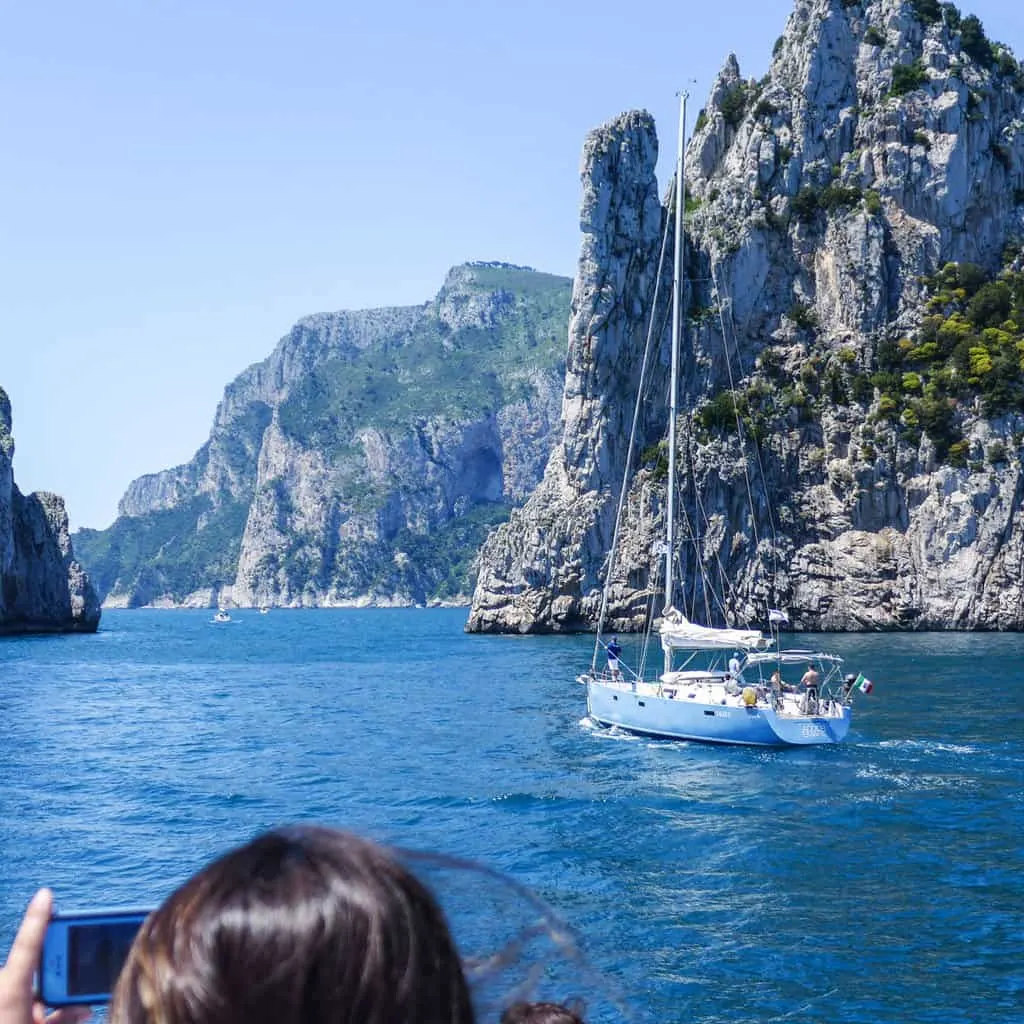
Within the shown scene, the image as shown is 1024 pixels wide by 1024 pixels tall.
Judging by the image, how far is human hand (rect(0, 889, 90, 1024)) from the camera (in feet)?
5.39

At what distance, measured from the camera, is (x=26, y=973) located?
166cm

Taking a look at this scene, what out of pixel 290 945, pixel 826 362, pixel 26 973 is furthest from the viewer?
pixel 826 362

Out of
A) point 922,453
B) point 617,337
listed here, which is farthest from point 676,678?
point 617,337

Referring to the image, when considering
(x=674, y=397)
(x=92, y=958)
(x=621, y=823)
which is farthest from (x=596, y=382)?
(x=92, y=958)

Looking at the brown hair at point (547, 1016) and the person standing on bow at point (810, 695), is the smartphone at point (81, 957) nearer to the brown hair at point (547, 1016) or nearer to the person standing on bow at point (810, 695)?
the brown hair at point (547, 1016)

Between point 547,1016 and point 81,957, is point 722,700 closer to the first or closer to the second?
point 547,1016

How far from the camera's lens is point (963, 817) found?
2183 cm

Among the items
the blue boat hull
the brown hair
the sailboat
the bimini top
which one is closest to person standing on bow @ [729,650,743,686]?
the sailboat

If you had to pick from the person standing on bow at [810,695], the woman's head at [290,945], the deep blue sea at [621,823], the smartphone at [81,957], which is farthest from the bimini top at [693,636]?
the woman's head at [290,945]

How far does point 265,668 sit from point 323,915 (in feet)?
221

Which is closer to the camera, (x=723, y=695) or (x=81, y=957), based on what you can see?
(x=81, y=957)

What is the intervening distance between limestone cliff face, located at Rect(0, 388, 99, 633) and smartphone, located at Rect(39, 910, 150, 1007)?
104620mm

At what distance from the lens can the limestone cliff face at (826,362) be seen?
83625 millimetres

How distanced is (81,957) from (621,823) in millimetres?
21838
